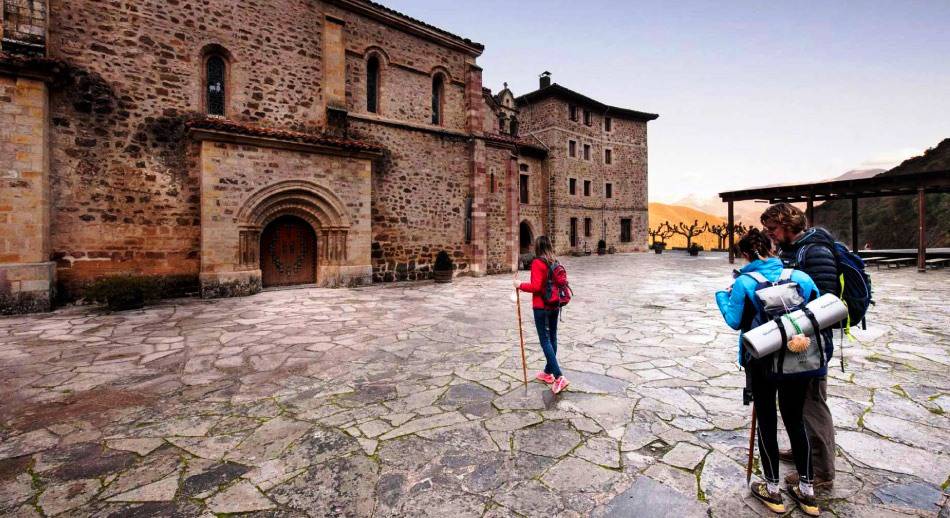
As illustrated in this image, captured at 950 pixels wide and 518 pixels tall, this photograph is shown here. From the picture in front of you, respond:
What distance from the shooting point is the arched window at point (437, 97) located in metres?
15.1

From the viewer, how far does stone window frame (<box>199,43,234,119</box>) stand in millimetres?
10789

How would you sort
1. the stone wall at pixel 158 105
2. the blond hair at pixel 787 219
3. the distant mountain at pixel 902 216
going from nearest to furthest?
1. the blond hair at pixel 787 219
2. the stone wall at pixel 158 105
3. the distant mountain at pixel 902 216

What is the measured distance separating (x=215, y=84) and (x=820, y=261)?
533 inches

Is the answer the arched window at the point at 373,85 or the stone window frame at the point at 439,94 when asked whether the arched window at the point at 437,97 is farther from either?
the arched window at the point at 373,85

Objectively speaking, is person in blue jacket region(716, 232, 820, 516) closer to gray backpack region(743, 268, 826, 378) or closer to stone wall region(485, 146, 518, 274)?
gray backpack region(743, 268, 826, 378)

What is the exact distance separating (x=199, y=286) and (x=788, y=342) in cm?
1212

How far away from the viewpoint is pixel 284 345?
596 cm

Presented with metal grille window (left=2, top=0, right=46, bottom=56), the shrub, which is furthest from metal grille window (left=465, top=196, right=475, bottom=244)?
metal grille window (left=2, top=0, right=46, bottom=56)

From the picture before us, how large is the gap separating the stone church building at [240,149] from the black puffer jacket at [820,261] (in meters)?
11.4

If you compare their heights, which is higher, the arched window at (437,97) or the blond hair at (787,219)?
the arched window at (437,97)

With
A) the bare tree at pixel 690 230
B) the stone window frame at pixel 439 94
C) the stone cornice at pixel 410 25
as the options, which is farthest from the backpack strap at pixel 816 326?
the bare tree at pixel 690 230

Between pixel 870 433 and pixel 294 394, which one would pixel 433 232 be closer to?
pixel 294 394

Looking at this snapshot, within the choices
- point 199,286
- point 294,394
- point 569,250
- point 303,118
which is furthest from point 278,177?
point 569,250

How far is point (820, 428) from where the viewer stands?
2547 mm
